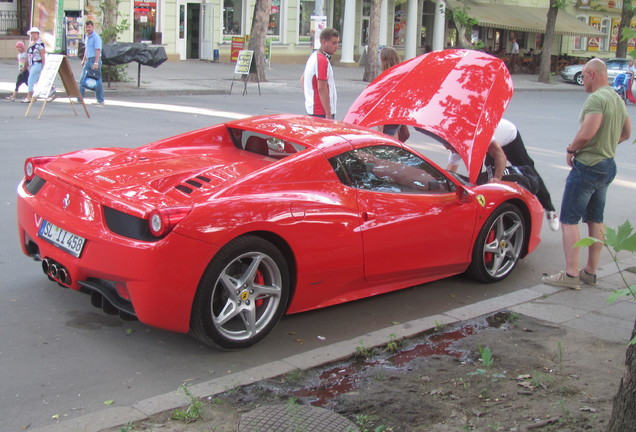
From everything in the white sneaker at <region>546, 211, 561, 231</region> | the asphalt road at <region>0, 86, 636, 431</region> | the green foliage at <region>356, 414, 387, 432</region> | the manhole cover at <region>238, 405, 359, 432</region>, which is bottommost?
the asphalt road at <region>0, 86, 636, 431</region>

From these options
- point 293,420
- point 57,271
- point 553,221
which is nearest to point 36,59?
point 553,221

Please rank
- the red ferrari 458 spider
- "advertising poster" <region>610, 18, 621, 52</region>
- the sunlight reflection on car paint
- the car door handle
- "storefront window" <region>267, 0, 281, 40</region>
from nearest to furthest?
the red ferrari 458 spider
the car door handle
the sunlight reflection on car paint
"storefront window" <region>267, 0, 281, 40</region>
"advertising poster" <region>610, 18, 621, 52</region>

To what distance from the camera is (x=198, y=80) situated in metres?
26.4

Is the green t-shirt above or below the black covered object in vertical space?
below

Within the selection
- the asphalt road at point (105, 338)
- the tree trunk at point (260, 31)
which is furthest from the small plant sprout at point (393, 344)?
the tree trunk at point (260, 31)

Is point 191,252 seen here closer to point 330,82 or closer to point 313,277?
point 313,277

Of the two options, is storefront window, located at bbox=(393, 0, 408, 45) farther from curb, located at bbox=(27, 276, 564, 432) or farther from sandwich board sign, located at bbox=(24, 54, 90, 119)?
curb, located at bbox=(27, 276, 564, 432)

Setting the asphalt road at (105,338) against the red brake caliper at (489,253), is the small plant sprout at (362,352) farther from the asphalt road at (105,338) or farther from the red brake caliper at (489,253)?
the red brake caliper at (489,253)

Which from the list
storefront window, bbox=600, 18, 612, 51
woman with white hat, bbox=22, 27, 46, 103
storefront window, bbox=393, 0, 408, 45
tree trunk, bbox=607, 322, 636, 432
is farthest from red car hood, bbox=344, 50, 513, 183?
storefront window, bbox=600, 18, 612, 51

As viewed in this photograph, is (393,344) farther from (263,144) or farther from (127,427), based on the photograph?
(127,427)

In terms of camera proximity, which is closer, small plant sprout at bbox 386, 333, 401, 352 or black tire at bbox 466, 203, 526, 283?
small plant sprout at bbox 386, 333, 401, 352

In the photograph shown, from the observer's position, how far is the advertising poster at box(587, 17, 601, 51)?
53.8 m

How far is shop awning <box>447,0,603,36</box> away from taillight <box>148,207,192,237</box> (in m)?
39.0

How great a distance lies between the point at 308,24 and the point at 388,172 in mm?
35017
